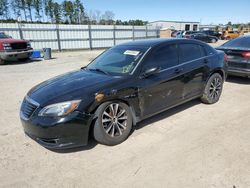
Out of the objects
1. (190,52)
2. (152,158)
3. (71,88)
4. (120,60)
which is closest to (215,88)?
(190,52)

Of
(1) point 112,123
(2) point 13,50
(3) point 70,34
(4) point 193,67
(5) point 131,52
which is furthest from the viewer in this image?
(3) point 70,34

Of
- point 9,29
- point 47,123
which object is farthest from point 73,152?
point 9,29

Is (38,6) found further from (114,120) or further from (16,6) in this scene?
(114,120)

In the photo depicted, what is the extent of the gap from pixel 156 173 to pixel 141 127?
53.3 inches

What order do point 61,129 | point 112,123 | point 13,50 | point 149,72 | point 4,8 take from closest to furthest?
point 61,129 → point 112,123 → point 149,72 → point 13,50 → point 4,8

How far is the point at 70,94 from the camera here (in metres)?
3.20

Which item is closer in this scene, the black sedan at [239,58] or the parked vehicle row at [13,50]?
the black sedan at [239,58]

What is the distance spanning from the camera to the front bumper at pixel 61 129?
9.89ft

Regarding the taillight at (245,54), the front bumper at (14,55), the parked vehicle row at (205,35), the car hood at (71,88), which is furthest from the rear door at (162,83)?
the parked vehicle row at (205,35)

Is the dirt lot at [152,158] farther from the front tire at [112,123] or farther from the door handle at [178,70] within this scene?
the door handle at [178,70]

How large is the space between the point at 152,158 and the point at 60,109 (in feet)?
4.87

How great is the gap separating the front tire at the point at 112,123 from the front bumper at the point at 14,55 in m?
11.4

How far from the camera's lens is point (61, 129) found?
302 cm

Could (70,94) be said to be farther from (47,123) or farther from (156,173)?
(156,173)
